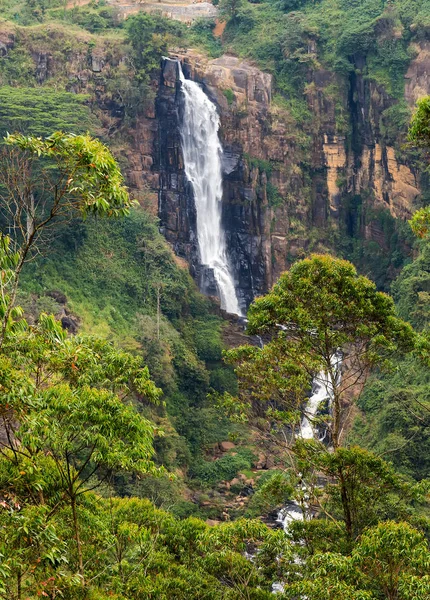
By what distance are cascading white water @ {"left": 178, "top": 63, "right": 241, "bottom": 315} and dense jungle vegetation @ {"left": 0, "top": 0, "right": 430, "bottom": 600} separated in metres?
1.93

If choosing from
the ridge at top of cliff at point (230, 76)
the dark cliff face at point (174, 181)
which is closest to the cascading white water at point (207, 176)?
the dark cliff face at point (174, 181)

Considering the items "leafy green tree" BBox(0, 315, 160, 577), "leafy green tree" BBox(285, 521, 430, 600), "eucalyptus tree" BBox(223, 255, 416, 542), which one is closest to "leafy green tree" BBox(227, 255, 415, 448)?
"eucalyptus tree" BBox(223, 255, 416, 542)

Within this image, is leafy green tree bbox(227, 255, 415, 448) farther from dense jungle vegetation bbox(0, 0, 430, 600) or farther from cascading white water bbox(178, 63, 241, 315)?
cascading white water bbox(178, 63, 241, 315)

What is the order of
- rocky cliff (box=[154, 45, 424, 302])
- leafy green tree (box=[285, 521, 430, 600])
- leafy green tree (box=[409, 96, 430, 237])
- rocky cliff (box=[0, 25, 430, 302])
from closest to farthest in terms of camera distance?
leafy green tree (box=[285, 521, 430, 600])
leafy green tree (box=[409, 96, 430, 237])
rocky cliff (box=[0, 25, 430, 302])
rocky cliff (box=[154, 45, 424, 302])

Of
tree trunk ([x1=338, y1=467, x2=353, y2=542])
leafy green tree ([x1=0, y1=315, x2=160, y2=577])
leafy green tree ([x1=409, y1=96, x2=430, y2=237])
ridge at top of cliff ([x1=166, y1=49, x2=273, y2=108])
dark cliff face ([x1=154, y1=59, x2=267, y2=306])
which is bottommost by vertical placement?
tree trunk ([x1=338, y1=467, x2=353, y2=542])

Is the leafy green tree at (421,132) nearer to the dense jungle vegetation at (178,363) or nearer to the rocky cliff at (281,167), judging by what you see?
the dense jungle vegetation at (178,363)

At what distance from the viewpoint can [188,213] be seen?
126ft

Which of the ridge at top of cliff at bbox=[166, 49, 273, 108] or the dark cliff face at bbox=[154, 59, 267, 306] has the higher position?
the ridge at top of cliff at bbox=[166, 49, 273, 108]

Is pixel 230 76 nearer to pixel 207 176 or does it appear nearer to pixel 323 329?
pixel 207 176

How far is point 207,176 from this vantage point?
127 feet

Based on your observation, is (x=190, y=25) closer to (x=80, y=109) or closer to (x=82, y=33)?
(x=82, y=33)

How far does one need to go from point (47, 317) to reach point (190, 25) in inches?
1546

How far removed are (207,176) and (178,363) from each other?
34.8ft

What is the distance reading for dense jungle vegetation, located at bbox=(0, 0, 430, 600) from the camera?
28.7 ft
